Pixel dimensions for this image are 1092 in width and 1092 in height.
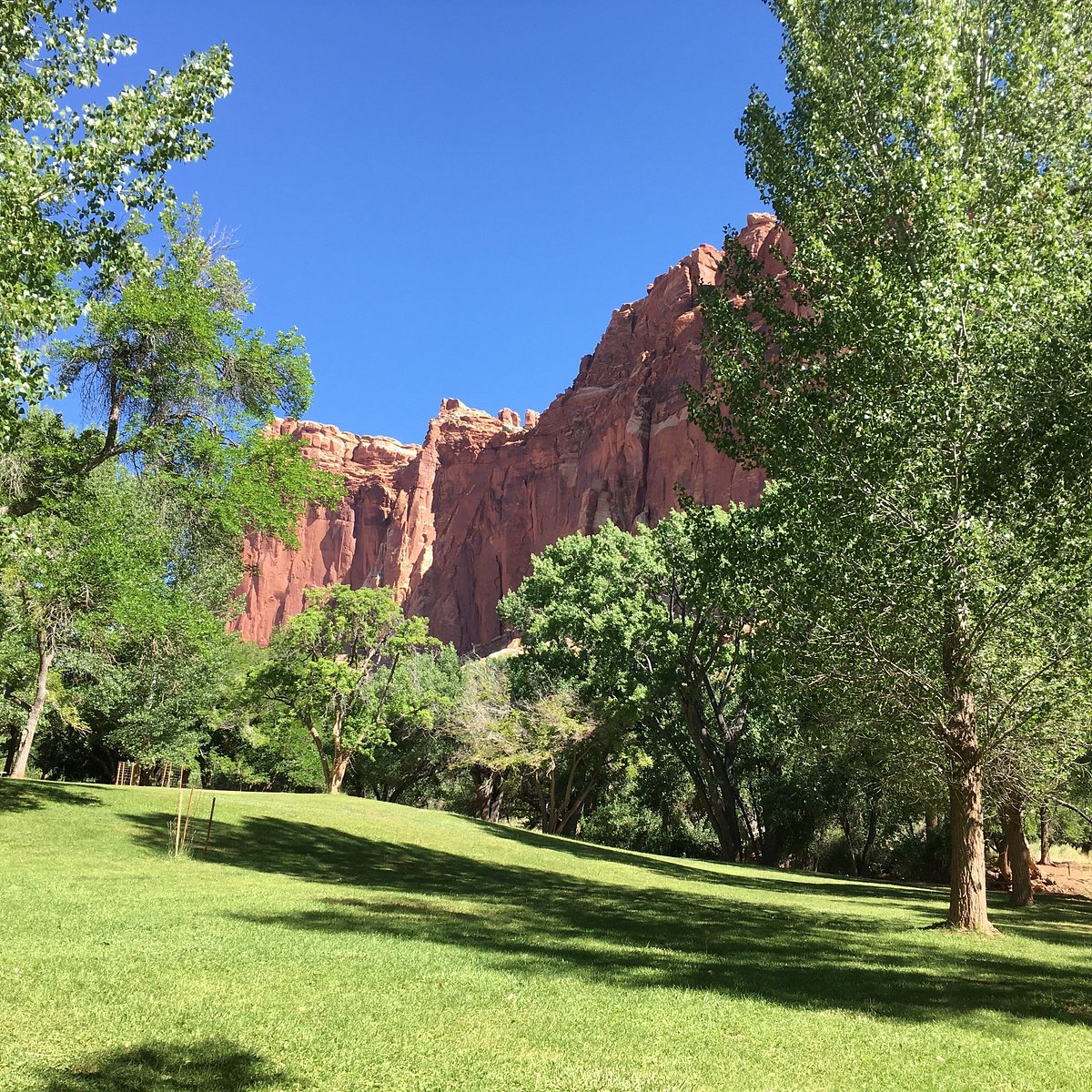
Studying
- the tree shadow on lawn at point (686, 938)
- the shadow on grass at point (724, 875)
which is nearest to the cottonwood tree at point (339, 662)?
the shadow on grass at point (724, 875)

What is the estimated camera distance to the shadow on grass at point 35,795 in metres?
19.3

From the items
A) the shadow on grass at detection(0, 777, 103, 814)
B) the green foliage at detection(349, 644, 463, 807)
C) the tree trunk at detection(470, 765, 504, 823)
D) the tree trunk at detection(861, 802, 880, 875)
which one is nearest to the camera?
the shadow on grass at detection(0, 777, 103, 814)

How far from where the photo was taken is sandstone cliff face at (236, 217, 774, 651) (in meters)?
84.9

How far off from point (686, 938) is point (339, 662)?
2639cm

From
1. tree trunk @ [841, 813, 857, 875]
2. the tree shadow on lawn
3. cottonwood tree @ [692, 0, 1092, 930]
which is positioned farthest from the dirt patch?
cottonwood tree @ [692, 0, 1092, 930]

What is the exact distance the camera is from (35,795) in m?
20.6

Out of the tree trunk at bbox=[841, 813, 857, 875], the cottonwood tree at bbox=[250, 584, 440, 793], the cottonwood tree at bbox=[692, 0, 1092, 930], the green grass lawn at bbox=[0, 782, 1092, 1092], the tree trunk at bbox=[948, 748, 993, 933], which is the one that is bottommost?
the tree trunk at bbox=[841, 813, 857, 875]

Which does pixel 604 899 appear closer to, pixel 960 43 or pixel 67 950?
pixel 67 950

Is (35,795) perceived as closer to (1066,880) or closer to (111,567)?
(111,567)

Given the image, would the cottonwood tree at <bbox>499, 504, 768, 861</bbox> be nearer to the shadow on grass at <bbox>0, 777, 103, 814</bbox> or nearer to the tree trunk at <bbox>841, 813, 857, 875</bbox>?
the tree trunk at <bbox>841, 813, 857, 875</bbox>

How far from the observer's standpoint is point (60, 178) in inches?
381

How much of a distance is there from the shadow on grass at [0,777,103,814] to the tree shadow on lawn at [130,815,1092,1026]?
362cm

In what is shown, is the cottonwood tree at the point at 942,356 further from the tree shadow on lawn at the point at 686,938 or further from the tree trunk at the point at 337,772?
the tree trunk at the point at 337,772

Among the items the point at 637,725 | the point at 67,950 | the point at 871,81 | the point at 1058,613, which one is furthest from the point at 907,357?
the point at 637,725
